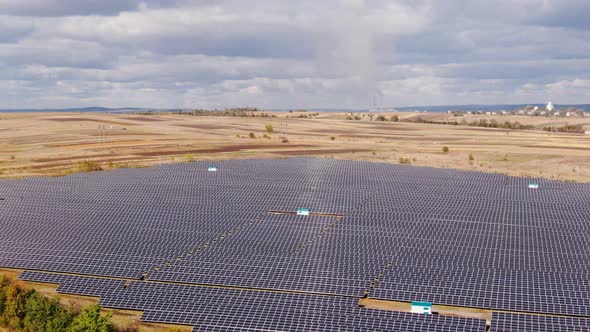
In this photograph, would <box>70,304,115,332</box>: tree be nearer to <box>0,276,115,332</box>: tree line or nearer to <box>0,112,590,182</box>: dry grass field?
<box>0,276,115,332</box>: tree line

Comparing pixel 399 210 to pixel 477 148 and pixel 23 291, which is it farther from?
pixel 477 148

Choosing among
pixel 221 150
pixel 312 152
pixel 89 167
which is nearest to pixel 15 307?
pixel 89 167

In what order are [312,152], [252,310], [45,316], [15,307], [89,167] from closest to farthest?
[252,310] → [45,316] → [15,307] → [89,167] → [312,152]

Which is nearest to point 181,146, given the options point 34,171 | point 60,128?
point 34,171

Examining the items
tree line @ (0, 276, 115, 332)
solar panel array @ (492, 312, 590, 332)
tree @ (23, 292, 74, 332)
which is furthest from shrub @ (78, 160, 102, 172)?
solar panel array @ (492, 312, 590, 332)

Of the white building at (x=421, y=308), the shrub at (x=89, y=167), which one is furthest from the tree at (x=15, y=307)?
the shrub at (x=89, y=167)

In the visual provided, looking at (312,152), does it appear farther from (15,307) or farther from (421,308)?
(421,308)
